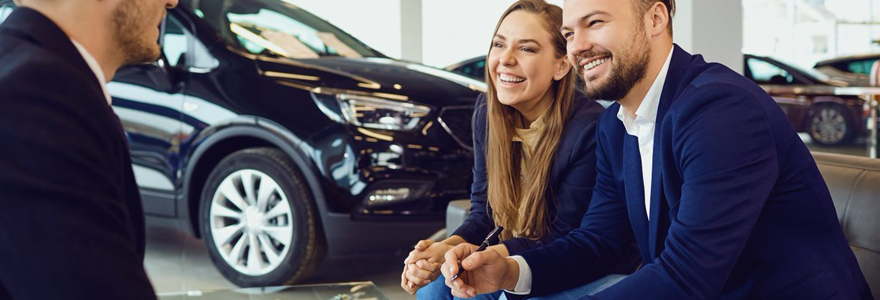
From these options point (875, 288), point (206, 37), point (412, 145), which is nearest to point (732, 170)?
point (875, 288)

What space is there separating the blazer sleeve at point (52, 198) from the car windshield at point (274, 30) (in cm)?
306

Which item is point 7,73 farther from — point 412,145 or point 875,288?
point 412,145

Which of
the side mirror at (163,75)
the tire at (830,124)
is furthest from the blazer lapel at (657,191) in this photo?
the tire at (830,124)

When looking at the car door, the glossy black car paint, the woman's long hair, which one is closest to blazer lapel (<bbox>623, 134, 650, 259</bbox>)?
the woman's long hair

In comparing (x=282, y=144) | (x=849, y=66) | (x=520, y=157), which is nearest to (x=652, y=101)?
(x=520, y=157)

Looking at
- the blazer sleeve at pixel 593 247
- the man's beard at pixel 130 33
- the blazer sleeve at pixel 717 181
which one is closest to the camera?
the man's beard at pixel 130 33

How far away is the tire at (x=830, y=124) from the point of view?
1004 cm

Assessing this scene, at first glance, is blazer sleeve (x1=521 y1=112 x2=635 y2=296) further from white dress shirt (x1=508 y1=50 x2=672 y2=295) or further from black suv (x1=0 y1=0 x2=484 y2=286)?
black suv (x1=0 y1=0 x2=484 y2=286)

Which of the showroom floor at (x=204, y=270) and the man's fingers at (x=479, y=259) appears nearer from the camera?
the man's fingers at (x=479, y=259)

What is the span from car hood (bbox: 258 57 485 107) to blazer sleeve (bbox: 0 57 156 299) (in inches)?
110

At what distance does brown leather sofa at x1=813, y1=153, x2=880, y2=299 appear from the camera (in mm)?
1829

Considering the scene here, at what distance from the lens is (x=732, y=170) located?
156 centimetres

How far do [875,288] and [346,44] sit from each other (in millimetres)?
3118

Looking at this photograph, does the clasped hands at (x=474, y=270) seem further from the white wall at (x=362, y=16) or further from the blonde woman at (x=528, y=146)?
the white wall at (x=362, y=16)
